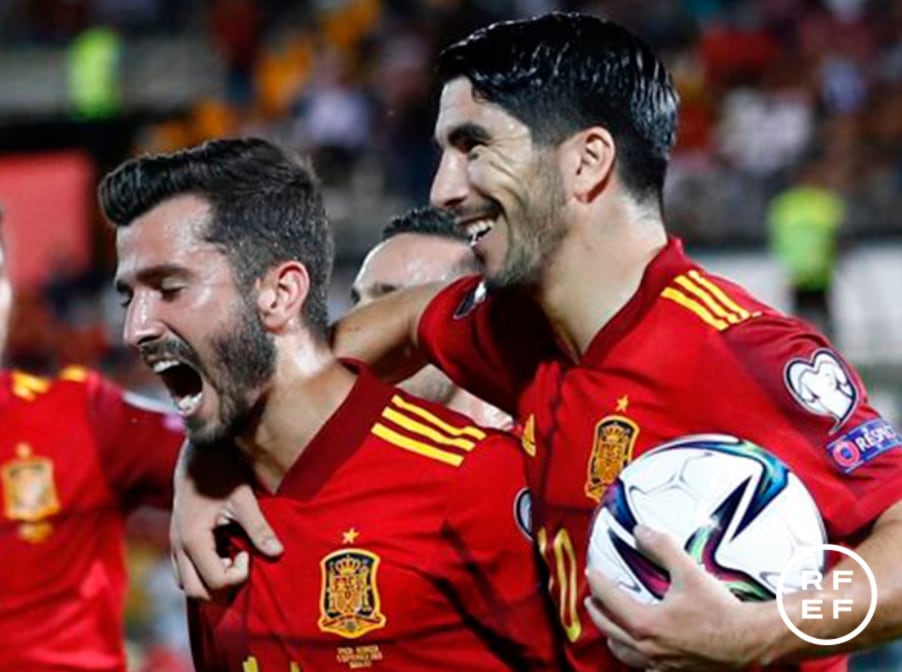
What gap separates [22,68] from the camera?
1588 cm

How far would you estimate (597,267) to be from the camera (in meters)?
3.76

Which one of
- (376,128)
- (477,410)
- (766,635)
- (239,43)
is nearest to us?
(766,635)

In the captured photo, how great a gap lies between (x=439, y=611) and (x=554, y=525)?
0.27m

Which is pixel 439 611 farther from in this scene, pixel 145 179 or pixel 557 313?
pixel 145 179

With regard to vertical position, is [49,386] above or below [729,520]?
below

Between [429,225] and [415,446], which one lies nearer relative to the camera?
[415,446]

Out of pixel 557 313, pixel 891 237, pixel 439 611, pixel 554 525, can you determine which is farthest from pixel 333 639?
pixel 891 237

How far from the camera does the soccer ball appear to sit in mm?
3260

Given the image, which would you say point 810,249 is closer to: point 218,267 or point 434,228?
point 434,228

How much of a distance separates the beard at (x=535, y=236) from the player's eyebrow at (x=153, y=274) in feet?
1.86

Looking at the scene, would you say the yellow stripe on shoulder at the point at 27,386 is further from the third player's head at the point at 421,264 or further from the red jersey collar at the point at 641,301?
the red jersey collar at the point at 641,301

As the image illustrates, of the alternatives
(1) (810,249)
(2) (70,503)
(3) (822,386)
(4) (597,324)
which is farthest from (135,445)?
(1) (810,249)

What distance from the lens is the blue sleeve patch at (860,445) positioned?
3.40m

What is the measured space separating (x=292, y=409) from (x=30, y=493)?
137cm
